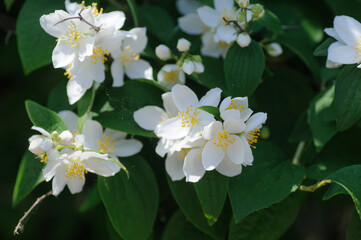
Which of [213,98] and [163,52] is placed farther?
[163,52]

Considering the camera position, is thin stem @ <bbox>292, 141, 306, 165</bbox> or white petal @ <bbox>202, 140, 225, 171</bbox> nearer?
white petal @ <bbox>202, 140, 225, 171</bbox>

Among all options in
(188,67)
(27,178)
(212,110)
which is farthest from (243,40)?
(27,178)

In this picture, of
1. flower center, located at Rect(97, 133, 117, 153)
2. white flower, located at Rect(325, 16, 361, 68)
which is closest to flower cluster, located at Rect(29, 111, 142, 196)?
flower center, located at Rect(97, 133, 117, 153)

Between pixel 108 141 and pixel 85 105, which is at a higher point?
pixel 85 105

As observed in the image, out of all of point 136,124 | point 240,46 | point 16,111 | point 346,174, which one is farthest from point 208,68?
point 16,111

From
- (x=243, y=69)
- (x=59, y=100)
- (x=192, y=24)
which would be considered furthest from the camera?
(x=192, y=24)

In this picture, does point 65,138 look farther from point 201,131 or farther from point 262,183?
point 262,183

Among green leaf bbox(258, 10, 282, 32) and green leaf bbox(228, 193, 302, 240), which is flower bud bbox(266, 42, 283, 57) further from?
green leaf bbox(228, 193, 302, 240)
